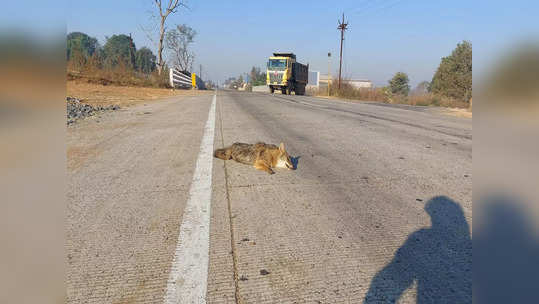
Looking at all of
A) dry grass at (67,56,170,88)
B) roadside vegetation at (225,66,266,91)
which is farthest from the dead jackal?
roadside vegetation at (225,66,266,91)

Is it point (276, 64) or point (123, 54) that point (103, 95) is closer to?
point (276, 64)

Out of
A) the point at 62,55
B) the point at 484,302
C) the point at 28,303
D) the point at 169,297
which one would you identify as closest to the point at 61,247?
the point at 28,303

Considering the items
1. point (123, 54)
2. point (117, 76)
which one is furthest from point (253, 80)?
point (117, 76)

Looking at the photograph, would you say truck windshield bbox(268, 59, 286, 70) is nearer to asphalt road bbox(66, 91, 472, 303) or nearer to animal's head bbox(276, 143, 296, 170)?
asphalt road bbox(66, 91, 472, 303)

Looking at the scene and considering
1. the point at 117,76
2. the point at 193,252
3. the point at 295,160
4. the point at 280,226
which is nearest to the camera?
the point at 193,252

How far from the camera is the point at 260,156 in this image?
15.6 feet

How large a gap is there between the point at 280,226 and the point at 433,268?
3.89ft

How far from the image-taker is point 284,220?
2904 millimetres

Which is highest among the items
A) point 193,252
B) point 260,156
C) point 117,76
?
point 117,76

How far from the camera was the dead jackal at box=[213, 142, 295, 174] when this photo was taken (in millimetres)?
4629

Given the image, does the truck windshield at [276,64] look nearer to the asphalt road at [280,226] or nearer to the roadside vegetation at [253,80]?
the asphalt road at [280,226]

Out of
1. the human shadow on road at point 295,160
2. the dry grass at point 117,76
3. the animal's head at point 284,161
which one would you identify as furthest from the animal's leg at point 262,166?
the dry grass at point 117,76

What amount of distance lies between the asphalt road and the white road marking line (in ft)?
0.09

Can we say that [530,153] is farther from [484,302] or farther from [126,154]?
[126,154]
